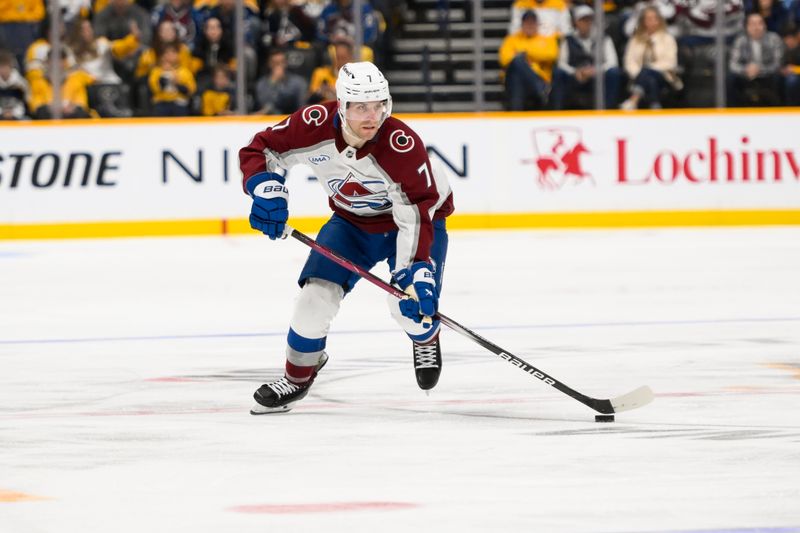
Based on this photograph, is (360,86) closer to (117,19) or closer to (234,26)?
(234,26)

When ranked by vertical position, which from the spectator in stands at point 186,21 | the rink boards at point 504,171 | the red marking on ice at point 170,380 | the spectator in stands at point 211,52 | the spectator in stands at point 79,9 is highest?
the spectator in stands at point 79,9

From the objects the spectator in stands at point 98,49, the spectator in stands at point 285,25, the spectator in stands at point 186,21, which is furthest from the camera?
the spectator in stands at point 285,25

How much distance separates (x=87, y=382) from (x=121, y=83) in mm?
5951

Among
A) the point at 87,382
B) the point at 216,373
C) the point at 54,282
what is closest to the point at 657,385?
the point at 216,373

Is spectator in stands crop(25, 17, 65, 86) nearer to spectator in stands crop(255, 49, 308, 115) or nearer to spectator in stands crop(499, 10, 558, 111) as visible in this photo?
spectator in stands crop(255, 49, 308, 115)

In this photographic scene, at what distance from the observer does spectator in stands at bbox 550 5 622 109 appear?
11227 mm

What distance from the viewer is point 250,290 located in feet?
26.2

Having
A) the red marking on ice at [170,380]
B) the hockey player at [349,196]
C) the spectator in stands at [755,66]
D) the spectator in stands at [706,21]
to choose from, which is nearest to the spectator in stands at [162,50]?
the spectator in stands at [706,21]

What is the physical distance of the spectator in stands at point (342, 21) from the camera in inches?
438

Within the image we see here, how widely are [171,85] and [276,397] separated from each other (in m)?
6.64

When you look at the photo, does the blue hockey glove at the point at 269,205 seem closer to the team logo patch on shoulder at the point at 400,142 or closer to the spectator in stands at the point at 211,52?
the team logo patch on shoulder at the point at 400,142

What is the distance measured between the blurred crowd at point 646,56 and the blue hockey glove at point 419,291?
6716 mm

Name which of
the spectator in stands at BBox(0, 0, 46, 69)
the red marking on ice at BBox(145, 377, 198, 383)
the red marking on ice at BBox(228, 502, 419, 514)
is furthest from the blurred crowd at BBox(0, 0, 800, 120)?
the red marking on ice at BBox(228, 502, 419, 514)

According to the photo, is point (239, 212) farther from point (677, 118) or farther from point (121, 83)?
point (677, 118)
